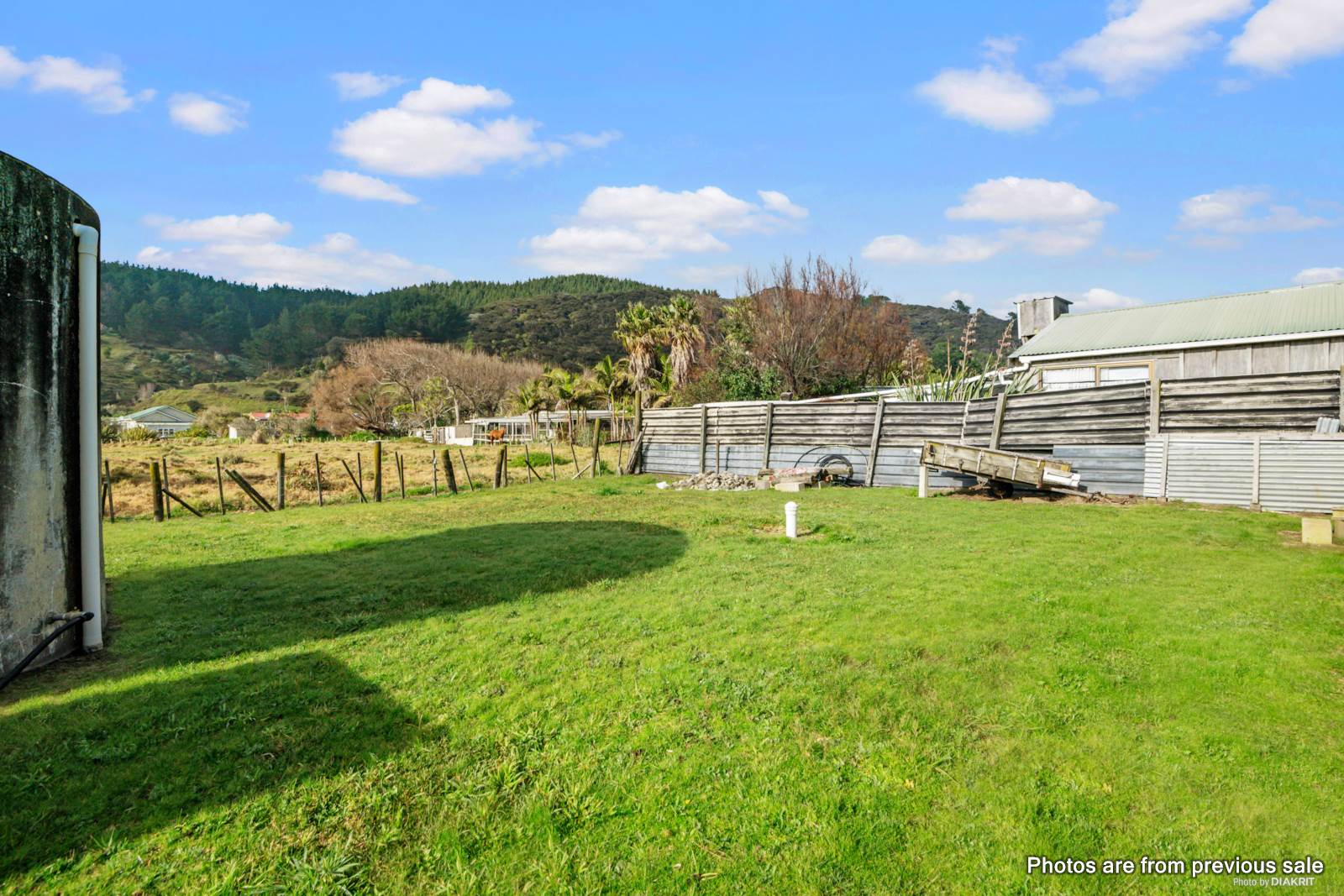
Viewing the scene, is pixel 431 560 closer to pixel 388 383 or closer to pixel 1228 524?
pixel 1228 524

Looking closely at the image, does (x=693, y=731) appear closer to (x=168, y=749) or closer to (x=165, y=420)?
(x=168, y=749)

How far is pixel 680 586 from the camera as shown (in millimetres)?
6938

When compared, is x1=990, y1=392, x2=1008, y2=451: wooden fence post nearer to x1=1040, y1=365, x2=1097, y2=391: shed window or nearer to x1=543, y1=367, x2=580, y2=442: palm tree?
x1=1040, y1=365, x2=1097, y2=391: shed window

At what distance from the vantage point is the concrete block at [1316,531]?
7.88 m

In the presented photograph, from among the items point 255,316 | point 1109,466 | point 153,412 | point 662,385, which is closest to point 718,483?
point 1109,466

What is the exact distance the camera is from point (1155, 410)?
39.2ft

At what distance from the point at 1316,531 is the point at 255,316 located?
13116 centimetres

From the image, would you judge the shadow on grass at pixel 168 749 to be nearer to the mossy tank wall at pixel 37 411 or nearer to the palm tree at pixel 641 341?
the mossy tank wall at pixel 37 411

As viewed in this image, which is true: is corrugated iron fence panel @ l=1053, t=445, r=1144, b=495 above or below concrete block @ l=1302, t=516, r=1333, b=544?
above

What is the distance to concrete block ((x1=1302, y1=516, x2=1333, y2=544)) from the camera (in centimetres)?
788

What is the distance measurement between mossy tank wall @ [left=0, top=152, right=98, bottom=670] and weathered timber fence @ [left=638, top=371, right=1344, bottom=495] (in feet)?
46.8

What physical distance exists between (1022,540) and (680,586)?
4646 millimetres

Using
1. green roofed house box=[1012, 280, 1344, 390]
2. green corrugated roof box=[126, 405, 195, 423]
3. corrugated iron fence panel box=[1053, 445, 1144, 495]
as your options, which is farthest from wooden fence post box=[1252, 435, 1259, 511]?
green corrugated roof box=[126, 405, 195, 423]

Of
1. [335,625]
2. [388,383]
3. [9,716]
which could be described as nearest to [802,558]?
[335,625]
